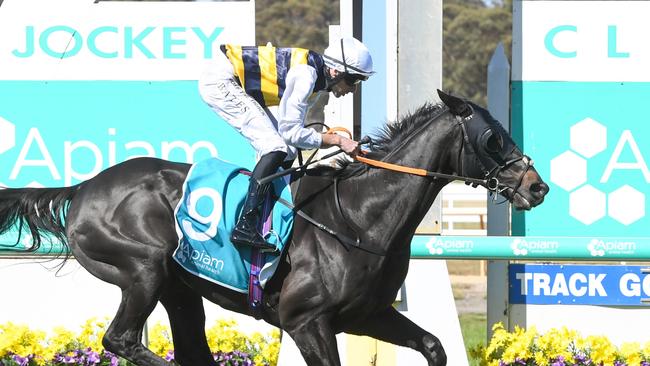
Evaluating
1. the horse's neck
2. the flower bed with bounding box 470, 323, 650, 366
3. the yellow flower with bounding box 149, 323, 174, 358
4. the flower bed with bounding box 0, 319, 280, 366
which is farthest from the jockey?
the flower bed with bounding box 470, 323, 650, 366

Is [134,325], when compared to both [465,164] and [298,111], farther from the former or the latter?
[465,164]

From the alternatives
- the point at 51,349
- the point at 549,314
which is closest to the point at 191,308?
the point at 51,349

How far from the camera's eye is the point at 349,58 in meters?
4.90

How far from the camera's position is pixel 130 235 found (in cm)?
513

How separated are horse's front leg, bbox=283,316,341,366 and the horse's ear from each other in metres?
1.05

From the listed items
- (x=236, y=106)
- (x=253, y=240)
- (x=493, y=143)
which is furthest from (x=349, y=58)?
(x=253, y=240)

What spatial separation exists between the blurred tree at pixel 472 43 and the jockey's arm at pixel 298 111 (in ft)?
102

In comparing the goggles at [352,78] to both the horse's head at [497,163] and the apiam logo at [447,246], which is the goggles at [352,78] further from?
the apiam logo at [447,246]

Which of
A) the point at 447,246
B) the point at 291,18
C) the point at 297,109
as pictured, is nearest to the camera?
the point at 297,109

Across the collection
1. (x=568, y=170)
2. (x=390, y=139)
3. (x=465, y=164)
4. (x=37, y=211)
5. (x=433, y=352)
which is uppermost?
(x=390, y=139)

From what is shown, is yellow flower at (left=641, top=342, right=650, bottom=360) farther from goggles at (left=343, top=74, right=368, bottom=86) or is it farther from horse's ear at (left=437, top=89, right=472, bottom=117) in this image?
goggles at (left=343, top=74, right=368, bottom=86)

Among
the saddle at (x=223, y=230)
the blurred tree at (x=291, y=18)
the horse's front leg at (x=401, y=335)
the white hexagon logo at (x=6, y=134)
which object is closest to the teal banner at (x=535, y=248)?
the horse's front leg at (x=401, y=335)

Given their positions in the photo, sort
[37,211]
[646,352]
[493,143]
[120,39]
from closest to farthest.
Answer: [493,143], [37,211], [646,352], [120,39]

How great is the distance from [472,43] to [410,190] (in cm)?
3332
